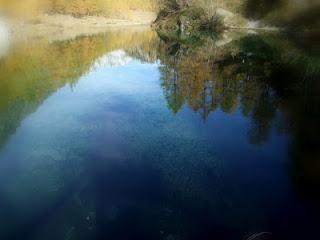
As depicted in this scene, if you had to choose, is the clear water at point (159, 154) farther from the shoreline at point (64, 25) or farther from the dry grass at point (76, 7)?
the dry grass at point (76, 7)

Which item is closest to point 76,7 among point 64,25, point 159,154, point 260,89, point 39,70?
point 64,25

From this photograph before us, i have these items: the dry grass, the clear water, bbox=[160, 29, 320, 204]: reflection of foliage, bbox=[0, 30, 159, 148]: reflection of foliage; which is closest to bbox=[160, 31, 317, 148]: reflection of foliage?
bbox=[160, 29, 320, 204]: reflection of foliage

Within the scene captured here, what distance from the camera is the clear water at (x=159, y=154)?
14.9m

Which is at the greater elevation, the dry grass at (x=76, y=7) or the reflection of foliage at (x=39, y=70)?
the dry grass at (x=76, y=7)

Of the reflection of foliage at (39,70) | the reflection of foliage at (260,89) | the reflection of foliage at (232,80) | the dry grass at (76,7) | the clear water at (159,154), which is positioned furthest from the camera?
the dry grass at (76,7)

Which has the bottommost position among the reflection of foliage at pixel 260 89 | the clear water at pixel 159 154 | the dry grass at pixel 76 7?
the clear water at pixel 159 154

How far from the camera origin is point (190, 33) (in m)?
95.3

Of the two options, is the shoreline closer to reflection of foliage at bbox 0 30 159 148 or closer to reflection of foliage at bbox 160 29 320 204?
reflection of foliage at bbox 0 30 159 148

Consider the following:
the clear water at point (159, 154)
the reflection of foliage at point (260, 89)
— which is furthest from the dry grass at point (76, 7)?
the clear water at point (159, 154)

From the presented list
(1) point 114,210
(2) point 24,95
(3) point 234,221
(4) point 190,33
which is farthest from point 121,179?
(4) point 190,33

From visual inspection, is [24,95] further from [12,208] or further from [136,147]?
[12,208]

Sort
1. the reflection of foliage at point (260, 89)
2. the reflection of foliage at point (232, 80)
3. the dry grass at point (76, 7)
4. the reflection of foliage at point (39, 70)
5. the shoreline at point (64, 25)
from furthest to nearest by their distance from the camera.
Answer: the dry grass at point (76, 7) → the shoreline at point (64, 25) → the reflection of foliage at point (232, 80) → the reflection of foliage at point (39, 70) → the reflection of foliage at point (260, 89)

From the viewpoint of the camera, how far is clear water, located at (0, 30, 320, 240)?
14.9m

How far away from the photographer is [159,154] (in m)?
21.0
